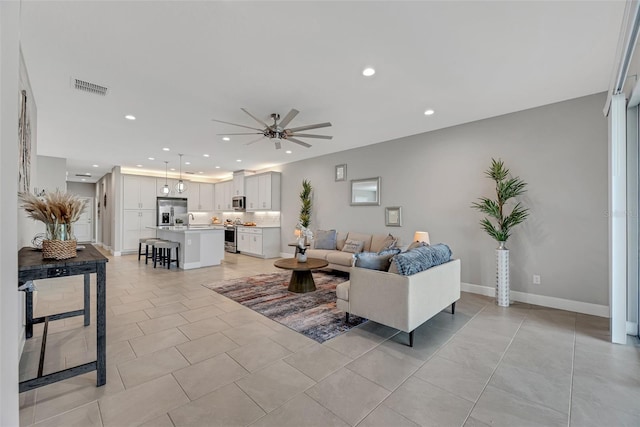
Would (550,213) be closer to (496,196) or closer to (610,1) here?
(496,196)

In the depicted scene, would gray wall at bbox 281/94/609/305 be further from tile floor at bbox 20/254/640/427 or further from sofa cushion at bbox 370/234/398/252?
tile floor at bbox 20/254/640/427

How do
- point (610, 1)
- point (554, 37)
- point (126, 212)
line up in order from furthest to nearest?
point (126, 212)
point (554, 37)
point (610, 1)

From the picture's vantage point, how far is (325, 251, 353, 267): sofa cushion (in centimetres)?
527

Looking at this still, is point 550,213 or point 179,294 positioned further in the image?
point 179,294

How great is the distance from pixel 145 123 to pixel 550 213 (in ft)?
20.5

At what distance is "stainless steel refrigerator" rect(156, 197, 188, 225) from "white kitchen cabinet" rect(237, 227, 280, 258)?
7.89ft

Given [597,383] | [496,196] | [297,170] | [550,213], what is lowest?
[597,383]

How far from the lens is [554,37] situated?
2344mm

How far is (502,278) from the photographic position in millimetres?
3773

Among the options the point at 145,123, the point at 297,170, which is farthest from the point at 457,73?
the point at 297,170

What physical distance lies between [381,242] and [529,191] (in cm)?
250

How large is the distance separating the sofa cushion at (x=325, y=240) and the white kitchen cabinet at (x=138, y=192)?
6321mm

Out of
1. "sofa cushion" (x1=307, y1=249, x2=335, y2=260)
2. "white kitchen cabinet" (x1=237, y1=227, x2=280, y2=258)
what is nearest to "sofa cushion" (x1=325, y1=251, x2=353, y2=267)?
"sofa cushion" (x1=307, y1=249, x2=335, y2=260)

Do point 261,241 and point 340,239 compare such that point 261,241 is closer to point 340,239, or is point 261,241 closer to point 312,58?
point 340,239
